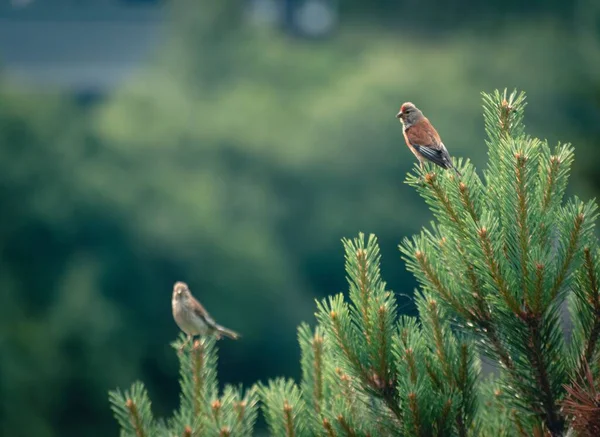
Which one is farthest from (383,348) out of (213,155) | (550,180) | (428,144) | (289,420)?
(213,155)

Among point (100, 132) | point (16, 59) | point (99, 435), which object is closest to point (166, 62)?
point (16, 59)

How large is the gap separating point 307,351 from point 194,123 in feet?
144

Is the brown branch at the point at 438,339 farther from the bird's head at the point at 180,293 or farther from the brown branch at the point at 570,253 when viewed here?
the bird's head at the point at 180,293

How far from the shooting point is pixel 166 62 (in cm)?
5978

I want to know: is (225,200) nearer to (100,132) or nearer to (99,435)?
(100,132)

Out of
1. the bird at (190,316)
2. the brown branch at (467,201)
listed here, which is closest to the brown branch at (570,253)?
the brown branch at (467,201)

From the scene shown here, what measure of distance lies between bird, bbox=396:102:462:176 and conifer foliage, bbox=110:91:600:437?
1.21m

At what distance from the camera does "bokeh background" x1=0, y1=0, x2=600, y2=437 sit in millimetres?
30688

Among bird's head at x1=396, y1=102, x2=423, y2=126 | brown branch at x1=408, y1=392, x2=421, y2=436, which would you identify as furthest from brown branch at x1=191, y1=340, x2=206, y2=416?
bird's head at x1=396, y1=102, x2=423, y2=126

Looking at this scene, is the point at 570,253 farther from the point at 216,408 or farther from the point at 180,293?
the point at 180,293

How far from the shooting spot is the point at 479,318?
2834mm

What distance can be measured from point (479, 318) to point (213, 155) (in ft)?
138

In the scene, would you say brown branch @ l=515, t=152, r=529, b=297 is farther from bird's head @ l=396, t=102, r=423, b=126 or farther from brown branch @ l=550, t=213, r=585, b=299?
bird's head @ l=396, t=102, r=423, b=126

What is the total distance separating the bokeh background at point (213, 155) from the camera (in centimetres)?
3069
